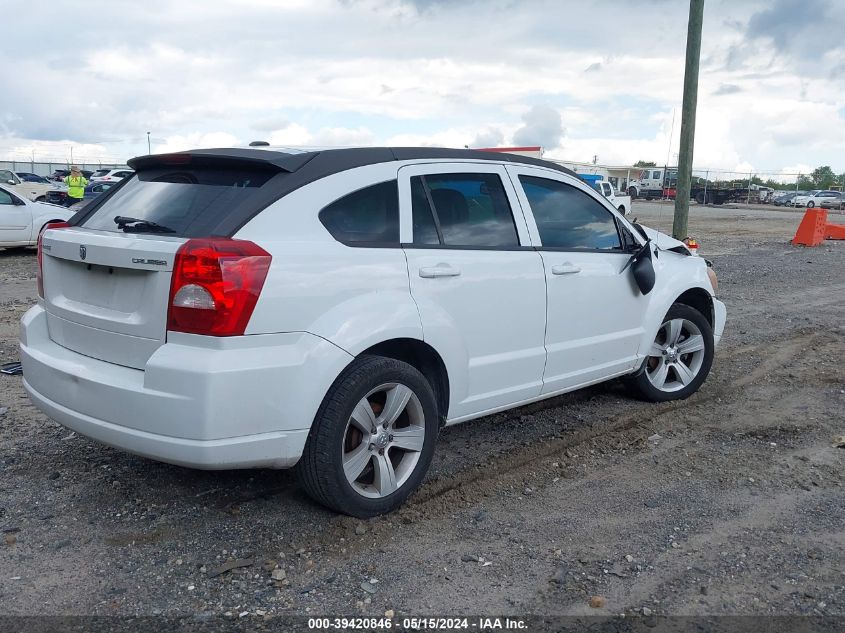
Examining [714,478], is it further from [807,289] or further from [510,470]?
[807,289]

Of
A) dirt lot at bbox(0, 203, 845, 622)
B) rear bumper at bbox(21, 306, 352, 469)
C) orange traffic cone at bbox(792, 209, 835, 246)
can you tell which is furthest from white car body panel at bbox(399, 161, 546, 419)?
orange traffic cone at bbox(792, 209, 835, 246)

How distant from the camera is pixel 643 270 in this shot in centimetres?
516

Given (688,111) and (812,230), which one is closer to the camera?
(688,111)

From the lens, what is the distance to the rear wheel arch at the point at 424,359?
3857 mm

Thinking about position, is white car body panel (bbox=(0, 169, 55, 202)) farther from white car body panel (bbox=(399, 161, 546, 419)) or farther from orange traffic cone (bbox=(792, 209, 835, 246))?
white car body panel (bbox=(399, 161, 546, 419))

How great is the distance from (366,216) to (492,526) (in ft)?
5.23

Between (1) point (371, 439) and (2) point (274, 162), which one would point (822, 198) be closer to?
(1) point (371, 439)

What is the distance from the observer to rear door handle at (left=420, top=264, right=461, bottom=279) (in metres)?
3.92

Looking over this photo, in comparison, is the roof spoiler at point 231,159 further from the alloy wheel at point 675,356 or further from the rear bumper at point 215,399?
the alloy wheel at point 675,356

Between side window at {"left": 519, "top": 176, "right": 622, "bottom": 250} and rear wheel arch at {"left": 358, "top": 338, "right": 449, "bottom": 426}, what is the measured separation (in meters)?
1.09

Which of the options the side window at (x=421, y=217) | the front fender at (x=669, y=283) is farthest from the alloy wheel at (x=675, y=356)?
the side window at (x=421, y=217)

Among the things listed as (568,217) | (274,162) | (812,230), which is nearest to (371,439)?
(274,162)

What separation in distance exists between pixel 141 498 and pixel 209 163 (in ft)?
5.62

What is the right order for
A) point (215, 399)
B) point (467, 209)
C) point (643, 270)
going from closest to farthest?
1. point (215, 399)
2. point (467, 209)
3. point (643, 270)
